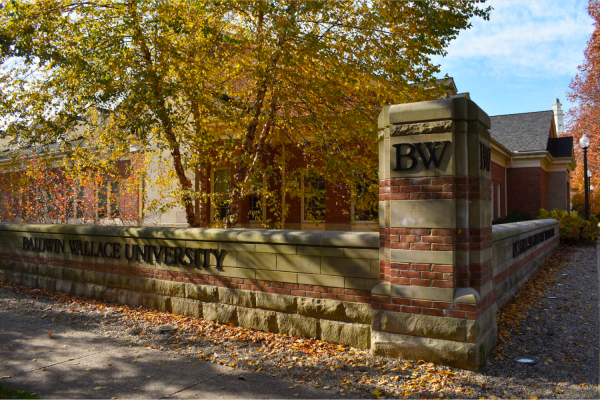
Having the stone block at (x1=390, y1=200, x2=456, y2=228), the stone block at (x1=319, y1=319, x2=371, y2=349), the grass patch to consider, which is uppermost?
the stone block at (x1=390, y1=200, x2=456, y2=228)

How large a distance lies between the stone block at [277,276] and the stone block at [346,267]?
0.47m

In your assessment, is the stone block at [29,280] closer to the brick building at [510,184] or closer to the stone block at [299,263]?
the stone block at [299,263]

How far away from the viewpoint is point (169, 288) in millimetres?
7270

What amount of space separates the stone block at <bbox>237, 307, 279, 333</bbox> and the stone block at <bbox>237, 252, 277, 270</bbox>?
623 millimetres

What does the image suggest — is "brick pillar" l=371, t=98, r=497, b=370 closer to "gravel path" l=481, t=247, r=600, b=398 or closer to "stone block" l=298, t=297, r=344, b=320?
"gravel path" l=481, t=247, r=600, b=398

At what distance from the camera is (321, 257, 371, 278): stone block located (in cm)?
550

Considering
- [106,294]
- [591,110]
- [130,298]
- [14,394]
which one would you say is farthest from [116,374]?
[591,110]

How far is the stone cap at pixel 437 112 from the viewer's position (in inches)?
191

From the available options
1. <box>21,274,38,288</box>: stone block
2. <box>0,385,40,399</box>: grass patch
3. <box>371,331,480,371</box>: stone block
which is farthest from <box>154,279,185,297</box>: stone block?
<box>21,274,38,288</box>: stone block

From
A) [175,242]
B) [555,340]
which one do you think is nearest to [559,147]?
[555,340]

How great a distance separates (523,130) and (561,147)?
262cm

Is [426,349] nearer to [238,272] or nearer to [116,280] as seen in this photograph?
[238,272]

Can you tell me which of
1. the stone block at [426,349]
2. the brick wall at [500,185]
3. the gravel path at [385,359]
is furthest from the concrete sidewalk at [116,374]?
the brick wall at [500,185]

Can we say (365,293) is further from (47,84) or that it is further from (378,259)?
(47,84)
